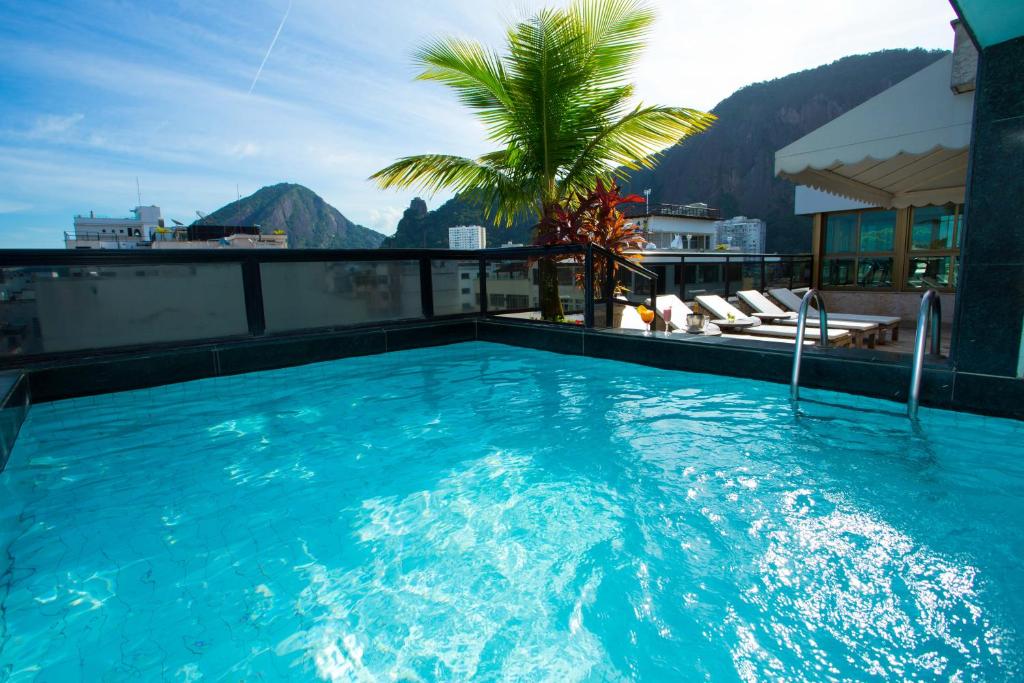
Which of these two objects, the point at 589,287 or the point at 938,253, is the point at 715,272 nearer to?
the point at 938,253

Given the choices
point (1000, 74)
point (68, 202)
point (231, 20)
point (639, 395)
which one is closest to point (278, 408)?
point (639, 395)

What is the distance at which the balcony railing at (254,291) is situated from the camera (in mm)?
4520

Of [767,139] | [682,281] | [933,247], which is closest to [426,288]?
[682,281]

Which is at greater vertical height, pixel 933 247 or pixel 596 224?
pixel 596 224

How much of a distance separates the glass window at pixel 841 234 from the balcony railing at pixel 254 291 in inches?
272

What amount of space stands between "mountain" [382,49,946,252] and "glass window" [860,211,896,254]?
61.5 meters

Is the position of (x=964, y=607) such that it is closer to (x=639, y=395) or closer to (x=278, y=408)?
(x=639, y=395)

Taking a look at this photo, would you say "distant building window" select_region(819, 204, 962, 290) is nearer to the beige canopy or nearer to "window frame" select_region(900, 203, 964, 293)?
"window frame" select_region(900, 203, 964, 293)

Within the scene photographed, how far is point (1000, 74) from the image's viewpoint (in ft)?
10.4

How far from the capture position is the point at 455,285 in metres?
7.40

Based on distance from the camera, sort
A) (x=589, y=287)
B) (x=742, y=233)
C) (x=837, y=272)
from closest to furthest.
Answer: (x=589, y=287), (x=837, y=272), (x=742, y=233)

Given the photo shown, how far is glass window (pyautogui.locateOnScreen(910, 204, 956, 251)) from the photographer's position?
1030cm

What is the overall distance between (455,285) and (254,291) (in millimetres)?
2731

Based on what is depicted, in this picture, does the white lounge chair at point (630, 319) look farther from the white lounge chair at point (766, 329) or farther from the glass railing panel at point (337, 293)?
the glass railing panel at point (337, 293)
